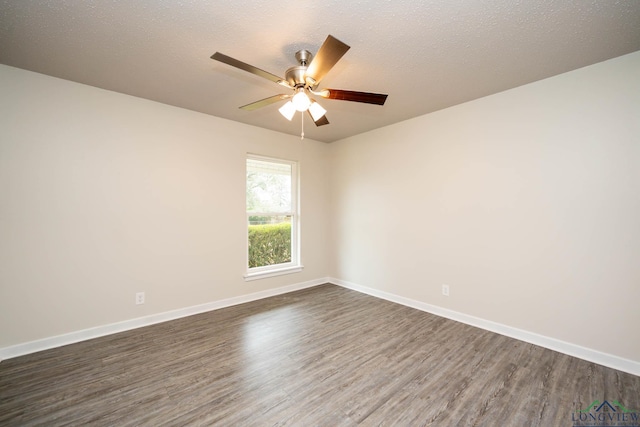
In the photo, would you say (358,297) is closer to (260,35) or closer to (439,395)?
(439,395)

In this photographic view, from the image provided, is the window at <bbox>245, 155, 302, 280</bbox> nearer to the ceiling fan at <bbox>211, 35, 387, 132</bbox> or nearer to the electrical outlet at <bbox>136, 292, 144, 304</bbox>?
the electrical outlet at <bbox>136, 292, 144, 304</bbox>

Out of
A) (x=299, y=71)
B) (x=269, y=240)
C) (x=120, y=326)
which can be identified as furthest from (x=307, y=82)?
(x=120, y=326)

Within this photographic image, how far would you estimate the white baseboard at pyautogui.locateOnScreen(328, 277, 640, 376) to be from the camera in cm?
215

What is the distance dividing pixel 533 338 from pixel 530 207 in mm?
1302

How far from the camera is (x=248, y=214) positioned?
3.87 meters

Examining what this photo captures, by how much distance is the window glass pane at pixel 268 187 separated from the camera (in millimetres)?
3957

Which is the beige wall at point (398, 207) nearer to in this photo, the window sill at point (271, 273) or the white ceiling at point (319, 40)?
the window sill at point (271, 273)

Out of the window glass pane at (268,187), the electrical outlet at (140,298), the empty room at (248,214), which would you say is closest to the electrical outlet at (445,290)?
the empty room at (248,214)

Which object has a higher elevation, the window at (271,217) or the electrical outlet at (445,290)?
the window at (271,217)

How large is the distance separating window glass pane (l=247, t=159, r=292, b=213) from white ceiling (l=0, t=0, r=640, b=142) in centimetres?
139

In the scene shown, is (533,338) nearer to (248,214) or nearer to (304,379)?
(304,379)

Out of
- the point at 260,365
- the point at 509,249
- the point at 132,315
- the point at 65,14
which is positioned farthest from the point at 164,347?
the point at 509,249

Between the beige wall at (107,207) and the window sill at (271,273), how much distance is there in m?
0.09

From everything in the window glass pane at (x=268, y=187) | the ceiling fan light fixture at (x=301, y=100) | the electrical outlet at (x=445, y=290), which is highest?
the ceiling fan light fixture at (x=301, y=100)
